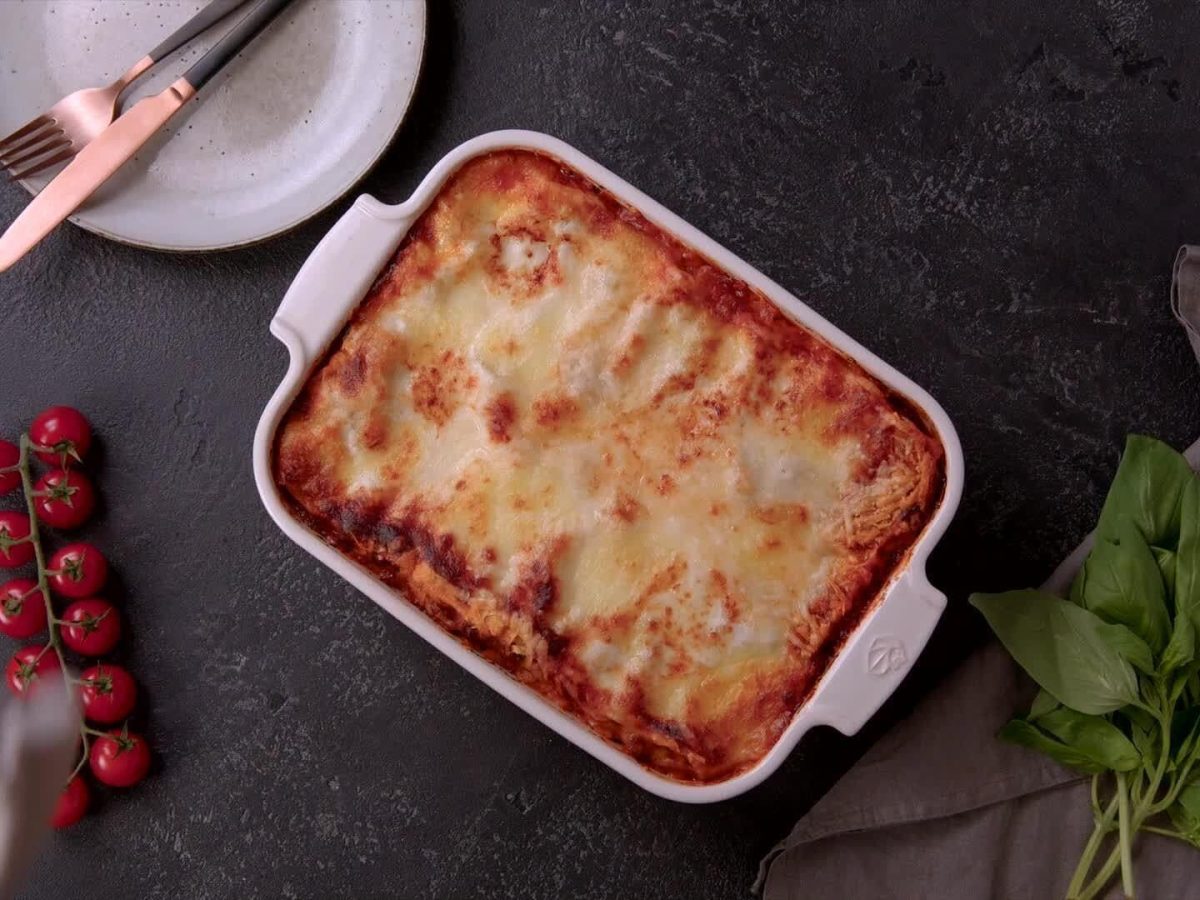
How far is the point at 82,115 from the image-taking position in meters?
1.96

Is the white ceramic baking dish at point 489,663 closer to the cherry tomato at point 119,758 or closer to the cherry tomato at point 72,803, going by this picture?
the cherry tomato at point 119,758

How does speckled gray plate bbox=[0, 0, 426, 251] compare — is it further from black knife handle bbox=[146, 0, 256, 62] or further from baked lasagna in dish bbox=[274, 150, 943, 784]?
baked lasagna in dish bbox=[274, 150, 943, 784]

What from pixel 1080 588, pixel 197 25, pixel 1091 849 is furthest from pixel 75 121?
pixel 1091 849

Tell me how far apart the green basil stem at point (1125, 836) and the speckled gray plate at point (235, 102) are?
164 cm

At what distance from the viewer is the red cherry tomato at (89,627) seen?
196 centimetres

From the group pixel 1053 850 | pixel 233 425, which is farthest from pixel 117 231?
pixel 1053 850

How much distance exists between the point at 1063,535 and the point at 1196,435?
0.99ft

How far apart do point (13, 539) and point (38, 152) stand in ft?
2.30

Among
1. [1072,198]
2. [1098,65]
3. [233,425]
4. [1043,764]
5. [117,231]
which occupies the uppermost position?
[1098,65]

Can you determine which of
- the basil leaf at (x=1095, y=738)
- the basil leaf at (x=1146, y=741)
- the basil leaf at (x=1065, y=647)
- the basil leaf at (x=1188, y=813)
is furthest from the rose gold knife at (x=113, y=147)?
the basil leaf at (x=1188, y=813)

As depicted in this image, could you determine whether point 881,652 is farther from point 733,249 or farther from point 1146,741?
point 733,249

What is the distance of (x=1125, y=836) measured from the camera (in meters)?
1.73

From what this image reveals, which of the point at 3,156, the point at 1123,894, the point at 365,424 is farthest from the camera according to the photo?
the point at 3,156

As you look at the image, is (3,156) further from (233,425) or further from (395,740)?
(395,740)
